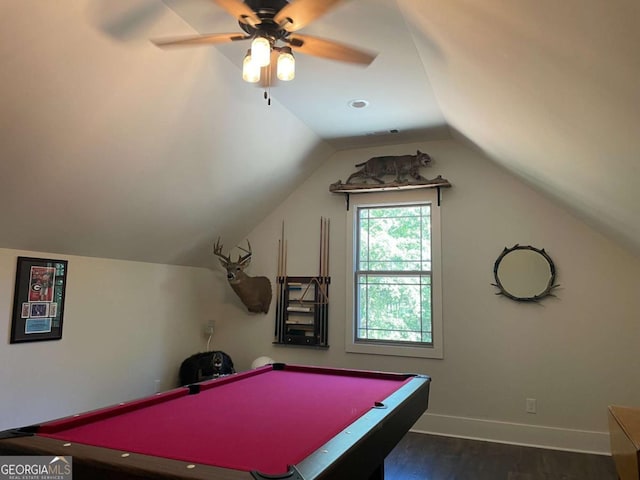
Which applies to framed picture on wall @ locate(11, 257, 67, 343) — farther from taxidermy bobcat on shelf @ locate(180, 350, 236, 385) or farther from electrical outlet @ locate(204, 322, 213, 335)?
electrical outlet @ locate(204, 322, 213, 335)

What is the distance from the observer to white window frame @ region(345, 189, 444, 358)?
4.83 meters

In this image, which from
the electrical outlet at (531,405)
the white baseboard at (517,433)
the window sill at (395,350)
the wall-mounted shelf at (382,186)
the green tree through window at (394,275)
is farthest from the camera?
the green tree through window at (394,275)

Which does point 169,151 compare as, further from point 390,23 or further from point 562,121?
point 562,121

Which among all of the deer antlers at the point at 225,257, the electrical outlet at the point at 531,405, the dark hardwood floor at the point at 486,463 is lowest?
the dark hardwood floor at the point at 486,463

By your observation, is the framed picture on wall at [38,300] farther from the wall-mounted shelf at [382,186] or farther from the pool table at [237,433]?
the wall-mounted shelf at [382,186]

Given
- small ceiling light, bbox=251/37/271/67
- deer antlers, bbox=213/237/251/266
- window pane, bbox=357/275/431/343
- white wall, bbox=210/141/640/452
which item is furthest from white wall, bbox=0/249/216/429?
small ceiling light, bbox=251/37/271/67

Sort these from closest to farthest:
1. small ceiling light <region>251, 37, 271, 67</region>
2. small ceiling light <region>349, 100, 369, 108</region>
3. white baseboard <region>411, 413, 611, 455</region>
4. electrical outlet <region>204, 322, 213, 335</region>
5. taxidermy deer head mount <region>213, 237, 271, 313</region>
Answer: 1. small ceiling light <region>251, 37, 271, 67</region>
2. small ceiling light <region>349, 100, 369, 108</region>
3. white baseboard <region>411, 413, 611, 455</region>
4. taxidermy deer head mount <region>213, 237, 271, 313</region>
5. electrical outlet <region>204, 322, 213, 335</region>

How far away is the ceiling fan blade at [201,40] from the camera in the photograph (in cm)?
238

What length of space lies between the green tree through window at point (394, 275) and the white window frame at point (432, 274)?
0.07 m

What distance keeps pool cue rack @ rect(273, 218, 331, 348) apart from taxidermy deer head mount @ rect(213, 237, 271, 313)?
16 centimetres

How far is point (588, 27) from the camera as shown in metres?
1.55

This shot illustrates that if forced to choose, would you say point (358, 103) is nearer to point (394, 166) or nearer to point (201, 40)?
point (394, 166)

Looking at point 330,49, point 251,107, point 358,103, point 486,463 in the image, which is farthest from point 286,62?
point 486,463
